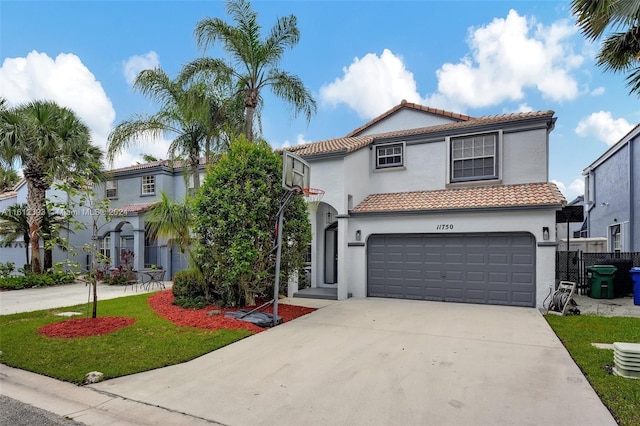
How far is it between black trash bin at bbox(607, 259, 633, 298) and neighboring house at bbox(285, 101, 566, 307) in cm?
434

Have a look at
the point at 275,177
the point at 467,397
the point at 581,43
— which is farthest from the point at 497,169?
the point at 467,397

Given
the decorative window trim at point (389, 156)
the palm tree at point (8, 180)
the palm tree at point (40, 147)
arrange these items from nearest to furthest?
the decorative window trim at point (389, 156) → the palm tree at point (40, 147) → the palm tree at point (8, 180)

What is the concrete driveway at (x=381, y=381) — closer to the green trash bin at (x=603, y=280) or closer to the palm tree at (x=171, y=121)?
the green trash bin at (x=603, y=280)

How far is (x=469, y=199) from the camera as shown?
38.2ft

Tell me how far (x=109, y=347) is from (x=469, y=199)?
10.7 m

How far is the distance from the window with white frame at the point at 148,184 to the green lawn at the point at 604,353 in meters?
19.5

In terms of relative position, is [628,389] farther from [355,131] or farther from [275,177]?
[355,131]

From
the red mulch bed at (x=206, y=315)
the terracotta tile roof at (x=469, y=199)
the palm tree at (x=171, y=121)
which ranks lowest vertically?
the red mulch bed at (x=206, y=315)

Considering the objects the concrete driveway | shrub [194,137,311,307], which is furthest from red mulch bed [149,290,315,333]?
the concrete driveway

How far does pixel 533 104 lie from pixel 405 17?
664cm

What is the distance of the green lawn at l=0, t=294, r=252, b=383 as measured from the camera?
562cm

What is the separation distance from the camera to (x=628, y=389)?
4621mm

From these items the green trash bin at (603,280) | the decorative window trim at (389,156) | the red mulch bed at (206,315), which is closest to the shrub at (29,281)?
the red mulch bed at (206,315)

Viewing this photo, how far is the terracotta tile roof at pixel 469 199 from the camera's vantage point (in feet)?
34.8
